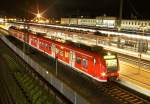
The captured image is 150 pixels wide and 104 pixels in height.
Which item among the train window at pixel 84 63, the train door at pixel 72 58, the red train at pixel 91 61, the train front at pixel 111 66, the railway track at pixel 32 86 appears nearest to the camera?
the railway track at pixel 32 86

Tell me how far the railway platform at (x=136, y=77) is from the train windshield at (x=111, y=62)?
1.36 meters

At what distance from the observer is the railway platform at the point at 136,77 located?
1930cm

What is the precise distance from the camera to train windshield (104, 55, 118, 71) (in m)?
20.4

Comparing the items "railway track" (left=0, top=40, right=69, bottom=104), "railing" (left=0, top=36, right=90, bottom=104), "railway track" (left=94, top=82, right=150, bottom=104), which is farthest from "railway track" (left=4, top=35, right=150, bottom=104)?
"railway track" (left=0, top=40, right=69, bottom=104)

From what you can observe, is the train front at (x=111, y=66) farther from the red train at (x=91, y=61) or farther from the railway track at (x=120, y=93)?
the railway track at (x=120, y=93)

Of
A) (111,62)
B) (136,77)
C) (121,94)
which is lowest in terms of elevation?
(121,94)

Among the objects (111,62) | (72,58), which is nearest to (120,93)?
(111,62)

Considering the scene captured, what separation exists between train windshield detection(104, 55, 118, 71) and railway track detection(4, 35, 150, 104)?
4.23ft

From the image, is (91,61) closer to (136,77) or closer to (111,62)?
(111,62)

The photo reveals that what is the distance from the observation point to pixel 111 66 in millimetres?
20719

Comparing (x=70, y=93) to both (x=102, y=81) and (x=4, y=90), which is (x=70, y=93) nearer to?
(x=102, y=81)

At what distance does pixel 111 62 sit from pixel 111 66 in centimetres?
33

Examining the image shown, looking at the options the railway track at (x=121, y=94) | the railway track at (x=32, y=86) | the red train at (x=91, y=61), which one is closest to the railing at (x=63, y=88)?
the railway track at (x=32, y=86)

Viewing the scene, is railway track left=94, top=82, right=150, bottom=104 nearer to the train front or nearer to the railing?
the train front
